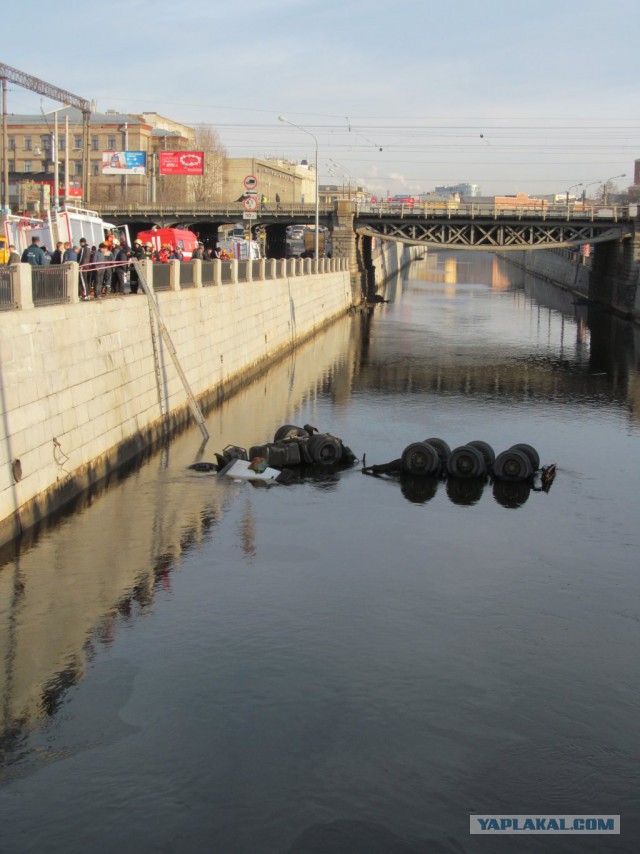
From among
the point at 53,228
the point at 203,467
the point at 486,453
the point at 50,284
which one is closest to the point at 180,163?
the point at 53,228

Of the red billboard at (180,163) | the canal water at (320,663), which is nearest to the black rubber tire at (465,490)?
the canal water at (320,663)

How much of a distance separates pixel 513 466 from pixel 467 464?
1.08 meters

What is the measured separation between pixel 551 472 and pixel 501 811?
14.8 metres

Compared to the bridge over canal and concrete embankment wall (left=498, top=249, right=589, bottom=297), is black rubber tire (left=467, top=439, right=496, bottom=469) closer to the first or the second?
the bridge over canal

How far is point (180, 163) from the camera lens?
307ft

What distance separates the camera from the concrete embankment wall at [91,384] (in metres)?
17.9

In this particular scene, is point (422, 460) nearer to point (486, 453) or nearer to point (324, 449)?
point (486, 453)

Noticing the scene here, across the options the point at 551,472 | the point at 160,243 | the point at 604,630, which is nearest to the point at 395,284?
the point at 160,243

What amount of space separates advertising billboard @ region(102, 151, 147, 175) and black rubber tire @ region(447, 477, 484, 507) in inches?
2920

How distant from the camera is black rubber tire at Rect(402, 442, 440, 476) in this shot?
80.1ft

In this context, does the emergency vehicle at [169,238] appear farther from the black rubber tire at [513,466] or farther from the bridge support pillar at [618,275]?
the black rubber tire at [513,466]

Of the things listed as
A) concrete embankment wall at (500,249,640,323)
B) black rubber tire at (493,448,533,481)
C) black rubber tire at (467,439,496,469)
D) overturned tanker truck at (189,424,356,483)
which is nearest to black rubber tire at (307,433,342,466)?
overturned tanker truck at (189,424,356,483)

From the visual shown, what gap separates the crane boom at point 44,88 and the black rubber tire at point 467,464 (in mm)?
42749

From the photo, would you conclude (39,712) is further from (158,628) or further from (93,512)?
(93,512)
